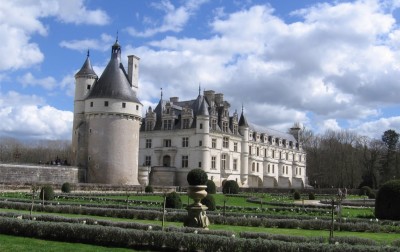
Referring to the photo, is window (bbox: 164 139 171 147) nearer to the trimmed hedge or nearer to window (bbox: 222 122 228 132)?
window (bbox: 222 122 228 132)

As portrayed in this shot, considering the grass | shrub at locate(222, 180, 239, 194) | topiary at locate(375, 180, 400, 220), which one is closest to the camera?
the grass

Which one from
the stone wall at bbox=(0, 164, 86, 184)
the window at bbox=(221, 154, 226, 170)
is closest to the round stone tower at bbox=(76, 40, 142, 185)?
the stone wall at bbox=(0, 164, 86, 184)

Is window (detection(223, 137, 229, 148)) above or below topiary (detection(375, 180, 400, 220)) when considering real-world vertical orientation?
above

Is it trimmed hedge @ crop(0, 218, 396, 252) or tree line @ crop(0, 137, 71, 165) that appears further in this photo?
tree line @ crop(0, 137, 71, 165)

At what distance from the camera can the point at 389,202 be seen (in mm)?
17969

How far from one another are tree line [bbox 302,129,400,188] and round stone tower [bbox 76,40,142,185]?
32.1 metres

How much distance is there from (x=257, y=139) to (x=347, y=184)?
58.0ft

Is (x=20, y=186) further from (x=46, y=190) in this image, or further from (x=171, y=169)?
(x=171, y=169)

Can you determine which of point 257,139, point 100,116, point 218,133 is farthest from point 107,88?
point 257,139

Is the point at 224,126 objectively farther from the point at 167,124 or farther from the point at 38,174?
the point at 38,174

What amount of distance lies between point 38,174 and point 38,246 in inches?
1018

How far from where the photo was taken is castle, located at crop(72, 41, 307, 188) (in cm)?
3828

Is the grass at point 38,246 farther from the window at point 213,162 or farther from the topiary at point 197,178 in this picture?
the window at point 213,162

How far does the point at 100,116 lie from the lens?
38.4 m
